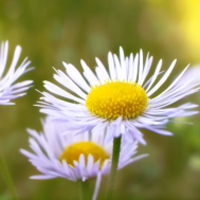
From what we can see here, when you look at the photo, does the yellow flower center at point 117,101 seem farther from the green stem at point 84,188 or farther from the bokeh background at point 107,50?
the bokeh background at point 107,50

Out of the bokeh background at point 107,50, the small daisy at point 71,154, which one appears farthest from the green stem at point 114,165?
the bokeh background at point 107,50

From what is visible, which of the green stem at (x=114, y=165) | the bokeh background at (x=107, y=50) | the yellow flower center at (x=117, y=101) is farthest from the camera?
the bokeh background at (x=107, y=50)

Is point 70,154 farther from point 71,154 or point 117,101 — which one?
point 117,101

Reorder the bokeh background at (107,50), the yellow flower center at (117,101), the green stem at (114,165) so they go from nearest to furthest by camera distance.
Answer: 1. the green stem at (114,165)
2. the yellow flower center at (117,101)
3. the bokeh background at (107,50)

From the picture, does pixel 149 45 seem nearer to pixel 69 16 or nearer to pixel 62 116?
pixel 69 16

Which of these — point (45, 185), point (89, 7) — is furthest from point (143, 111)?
point (89, 7)

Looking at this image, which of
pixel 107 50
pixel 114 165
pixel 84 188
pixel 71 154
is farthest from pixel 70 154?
pixel 107 50
